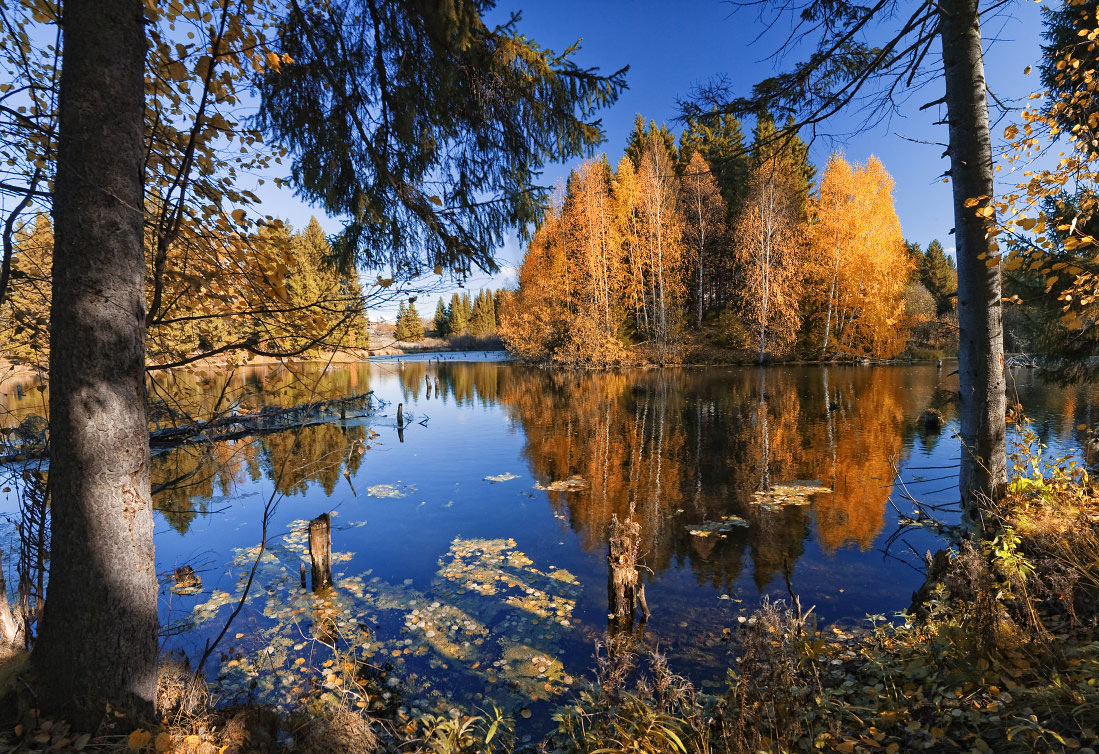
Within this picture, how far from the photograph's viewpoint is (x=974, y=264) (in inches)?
160

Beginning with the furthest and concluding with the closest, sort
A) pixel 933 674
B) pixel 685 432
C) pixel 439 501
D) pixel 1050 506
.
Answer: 1. pixel 685 432
2. pixel 439 501
3. pixel 1050 506
4. pixel 933 674

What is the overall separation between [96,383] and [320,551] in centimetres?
451

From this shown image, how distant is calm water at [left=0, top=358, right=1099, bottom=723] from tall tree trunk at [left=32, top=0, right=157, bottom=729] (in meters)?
0.64

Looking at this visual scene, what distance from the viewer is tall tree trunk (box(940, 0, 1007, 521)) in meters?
3.98

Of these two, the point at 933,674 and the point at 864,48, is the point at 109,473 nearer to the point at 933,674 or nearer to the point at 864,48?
the point at 933,674

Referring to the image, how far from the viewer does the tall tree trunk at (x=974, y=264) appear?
398 centimetres

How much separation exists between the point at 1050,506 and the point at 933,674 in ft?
8.42

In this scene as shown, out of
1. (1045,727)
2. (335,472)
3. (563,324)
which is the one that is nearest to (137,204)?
(1045,727)

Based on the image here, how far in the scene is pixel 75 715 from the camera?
7.18 ft

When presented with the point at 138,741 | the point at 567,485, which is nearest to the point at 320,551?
the point at 138,741

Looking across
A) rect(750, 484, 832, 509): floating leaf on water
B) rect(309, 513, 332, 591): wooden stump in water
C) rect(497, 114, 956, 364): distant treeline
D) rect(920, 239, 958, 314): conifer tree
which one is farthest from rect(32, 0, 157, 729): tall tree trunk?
rect(920, 239, 958, 314): conifer tree

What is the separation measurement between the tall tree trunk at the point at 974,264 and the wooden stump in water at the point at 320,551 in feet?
22.8

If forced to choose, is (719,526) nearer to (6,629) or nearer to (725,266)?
(6,629)

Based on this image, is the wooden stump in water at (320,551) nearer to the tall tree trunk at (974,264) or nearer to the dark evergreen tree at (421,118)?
the dark evergreen tree at (421,118)
